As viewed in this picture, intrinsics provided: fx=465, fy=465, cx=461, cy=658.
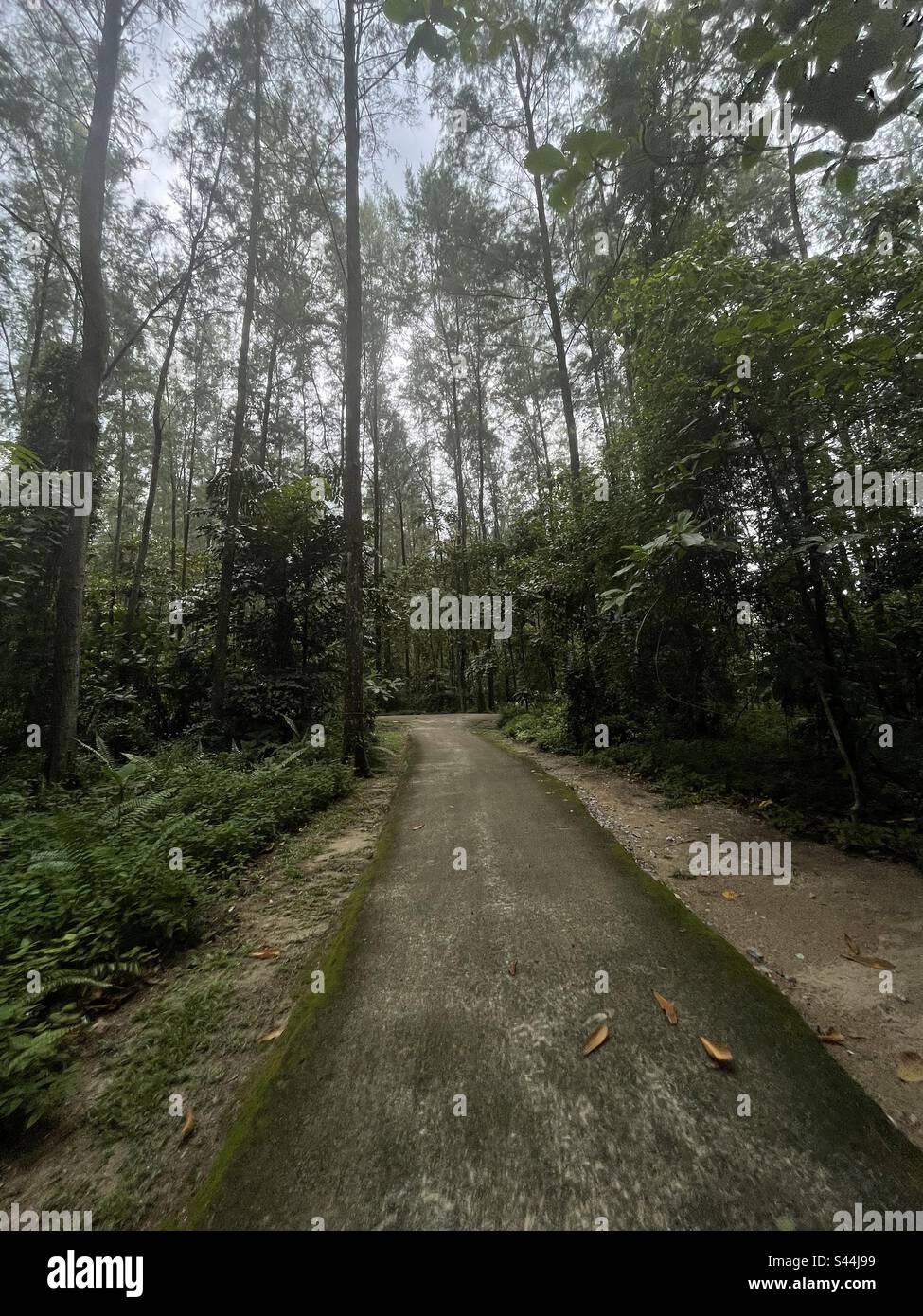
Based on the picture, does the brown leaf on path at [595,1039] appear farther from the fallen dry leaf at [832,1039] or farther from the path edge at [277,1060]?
the path edge at [277,1060]

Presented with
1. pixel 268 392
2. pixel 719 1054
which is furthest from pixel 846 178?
pixel 268 392

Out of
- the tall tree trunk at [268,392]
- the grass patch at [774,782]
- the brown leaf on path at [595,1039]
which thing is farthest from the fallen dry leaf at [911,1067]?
the tall tree trunk at [268,392]

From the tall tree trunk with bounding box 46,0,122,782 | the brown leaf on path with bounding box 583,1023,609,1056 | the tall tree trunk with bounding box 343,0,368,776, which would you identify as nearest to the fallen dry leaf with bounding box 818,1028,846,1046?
the brown leaf on path with bounding box 583,1023,609,1056

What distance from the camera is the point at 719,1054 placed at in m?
1.77

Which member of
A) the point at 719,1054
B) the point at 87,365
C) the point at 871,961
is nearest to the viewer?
the point at 719,1054

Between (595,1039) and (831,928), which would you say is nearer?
(595,1039)

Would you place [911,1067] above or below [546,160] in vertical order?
below

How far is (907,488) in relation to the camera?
3922mm

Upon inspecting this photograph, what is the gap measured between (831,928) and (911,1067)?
3.67 feet

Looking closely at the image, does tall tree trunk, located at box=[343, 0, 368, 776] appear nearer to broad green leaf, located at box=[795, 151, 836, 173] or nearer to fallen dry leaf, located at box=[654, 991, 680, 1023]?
fallen dry leaf, located at box=[654, 991, 680, 1023]

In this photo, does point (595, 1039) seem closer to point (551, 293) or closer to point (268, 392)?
point (551, 293)

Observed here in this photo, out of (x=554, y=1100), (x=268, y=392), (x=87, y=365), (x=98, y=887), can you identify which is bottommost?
(x=554, y=1100)
